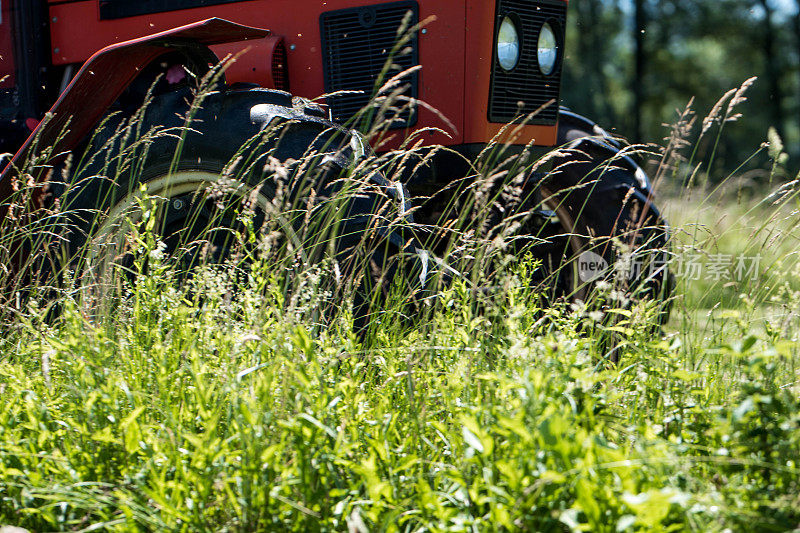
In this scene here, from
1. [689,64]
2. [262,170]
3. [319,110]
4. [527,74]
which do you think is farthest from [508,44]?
[689,64]

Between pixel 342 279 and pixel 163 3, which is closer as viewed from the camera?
pixel 342 279

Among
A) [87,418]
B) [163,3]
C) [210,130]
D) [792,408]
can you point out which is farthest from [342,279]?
[163,3]

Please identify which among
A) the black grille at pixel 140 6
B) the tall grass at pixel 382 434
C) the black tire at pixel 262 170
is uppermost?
the black grille at pixel 140 6

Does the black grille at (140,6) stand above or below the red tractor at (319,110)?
above

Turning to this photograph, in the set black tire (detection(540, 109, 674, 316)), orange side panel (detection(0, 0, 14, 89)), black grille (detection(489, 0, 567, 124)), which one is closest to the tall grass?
black tire (detection(540, 109, 674, 316))

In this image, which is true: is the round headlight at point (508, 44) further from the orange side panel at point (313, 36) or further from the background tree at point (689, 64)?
the background tree at point (689, 64)

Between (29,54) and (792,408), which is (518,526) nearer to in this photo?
(792,408)

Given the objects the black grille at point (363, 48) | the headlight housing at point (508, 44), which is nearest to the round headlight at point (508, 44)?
the headlight housing at point (508, 44)

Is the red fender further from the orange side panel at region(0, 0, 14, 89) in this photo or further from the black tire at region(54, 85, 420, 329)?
the orange side panel at region(0, 0, 14, 89)

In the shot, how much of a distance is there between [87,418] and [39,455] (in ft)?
0.39

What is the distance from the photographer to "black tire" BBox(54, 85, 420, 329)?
8.15 feet

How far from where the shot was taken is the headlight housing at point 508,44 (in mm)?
3146

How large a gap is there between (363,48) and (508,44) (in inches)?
22.7

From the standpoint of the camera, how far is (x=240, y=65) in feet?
10.4
